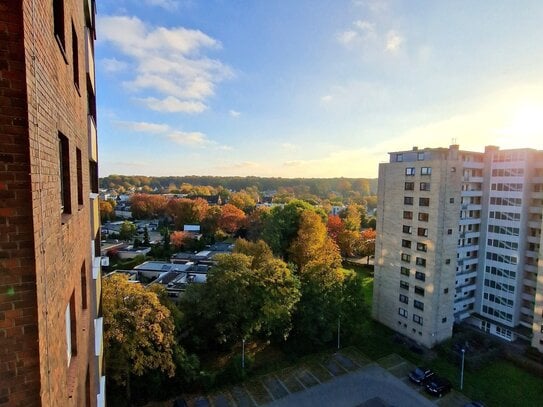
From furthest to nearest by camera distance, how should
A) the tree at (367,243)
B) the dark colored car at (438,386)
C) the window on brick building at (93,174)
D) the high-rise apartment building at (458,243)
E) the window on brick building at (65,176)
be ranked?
1. the tree at (367,243)
2. the high-rise apartment building at (458,243)
3. the dark colored car at (438,386)
4. the window on brick building at (93,174)
5. the window on brick building at (65,176)

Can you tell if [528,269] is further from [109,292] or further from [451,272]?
[109,292]

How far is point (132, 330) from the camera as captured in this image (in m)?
15.2

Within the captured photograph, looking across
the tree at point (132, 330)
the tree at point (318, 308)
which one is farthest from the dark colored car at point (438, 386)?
the tree at point (132, 330)

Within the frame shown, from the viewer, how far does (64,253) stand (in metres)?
4.46

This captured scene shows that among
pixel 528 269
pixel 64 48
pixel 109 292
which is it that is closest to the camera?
pixel 64 48

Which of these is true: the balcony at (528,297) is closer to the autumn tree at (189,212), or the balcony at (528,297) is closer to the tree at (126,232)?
the autumn tree at (189,212)

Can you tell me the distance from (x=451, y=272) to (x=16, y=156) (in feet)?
92.8

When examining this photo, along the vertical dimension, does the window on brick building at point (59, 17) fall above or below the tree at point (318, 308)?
above

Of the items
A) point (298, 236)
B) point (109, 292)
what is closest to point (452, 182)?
point (298, 236)

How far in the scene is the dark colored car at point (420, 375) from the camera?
20622mm

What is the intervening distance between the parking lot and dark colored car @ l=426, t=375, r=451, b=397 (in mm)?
322

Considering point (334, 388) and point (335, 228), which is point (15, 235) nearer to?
point (334, 388)

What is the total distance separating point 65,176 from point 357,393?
21.0m

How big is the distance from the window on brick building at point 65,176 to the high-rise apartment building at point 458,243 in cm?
2434
